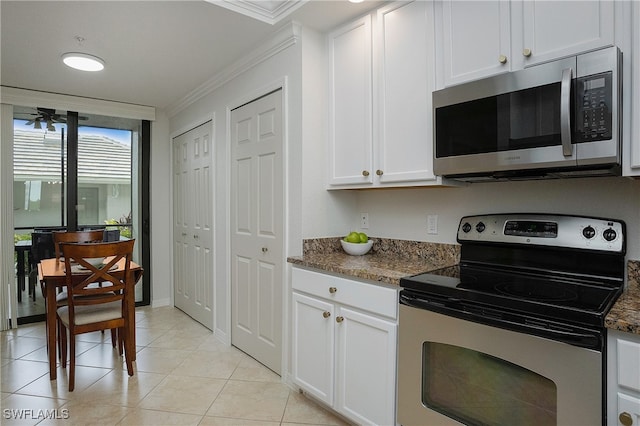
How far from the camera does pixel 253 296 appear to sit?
2.90 meters

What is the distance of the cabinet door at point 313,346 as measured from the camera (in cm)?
200

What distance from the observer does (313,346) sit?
83.4 inches

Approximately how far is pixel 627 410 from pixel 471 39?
1565 millimetres

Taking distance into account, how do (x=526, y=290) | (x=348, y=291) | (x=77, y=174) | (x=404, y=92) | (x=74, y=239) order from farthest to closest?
(x=77, y=174) < (x=74, y=239) < (x=404, y=92) < (x=348, y=291) < (x=526, y=290)

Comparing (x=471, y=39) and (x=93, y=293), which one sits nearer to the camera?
(x=471, y=39)

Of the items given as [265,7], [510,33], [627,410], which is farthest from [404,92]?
[627,410]

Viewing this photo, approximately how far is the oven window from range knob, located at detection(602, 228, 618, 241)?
0.71 meters

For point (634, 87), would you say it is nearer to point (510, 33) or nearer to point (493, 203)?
point (510, 33)

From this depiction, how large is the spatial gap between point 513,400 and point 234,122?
2712 mm

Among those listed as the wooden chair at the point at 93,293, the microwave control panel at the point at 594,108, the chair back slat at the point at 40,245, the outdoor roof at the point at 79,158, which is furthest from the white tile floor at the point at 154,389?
the microwave control panel at the point at 594,108

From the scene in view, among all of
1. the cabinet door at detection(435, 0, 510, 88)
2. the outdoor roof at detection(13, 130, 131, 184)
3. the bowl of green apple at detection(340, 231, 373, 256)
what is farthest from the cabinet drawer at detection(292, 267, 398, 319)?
the outdoor roof at detection(13, 130, 131, 184)

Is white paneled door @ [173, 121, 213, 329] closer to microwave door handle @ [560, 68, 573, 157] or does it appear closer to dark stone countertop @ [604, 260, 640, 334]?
microwave door handle @ [560, 68, 573, 157]

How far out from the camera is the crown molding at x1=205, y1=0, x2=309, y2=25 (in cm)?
220

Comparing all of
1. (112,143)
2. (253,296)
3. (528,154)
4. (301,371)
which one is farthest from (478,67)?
(112,143)
